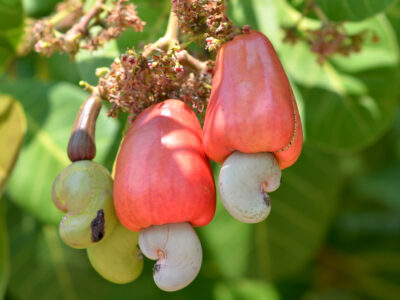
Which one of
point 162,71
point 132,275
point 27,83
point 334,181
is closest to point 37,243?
point 27,83

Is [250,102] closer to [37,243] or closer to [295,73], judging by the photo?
[295,73]

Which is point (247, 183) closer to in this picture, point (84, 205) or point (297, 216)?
point (84, 205)

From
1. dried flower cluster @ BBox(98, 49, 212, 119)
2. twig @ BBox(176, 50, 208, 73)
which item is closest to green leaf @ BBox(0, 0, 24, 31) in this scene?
dried flower cluster @ BBox(98, 49, 212, 119)

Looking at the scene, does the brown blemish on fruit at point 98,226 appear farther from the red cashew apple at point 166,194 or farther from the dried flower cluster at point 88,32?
the dried flower cluster at point 88,32

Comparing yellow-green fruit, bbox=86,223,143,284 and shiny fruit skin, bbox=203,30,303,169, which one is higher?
shiny fruit skin, bbox=203,30,303,169

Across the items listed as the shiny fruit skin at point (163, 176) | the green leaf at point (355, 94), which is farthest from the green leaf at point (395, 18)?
the shiny fruit skin at point (163, 176)

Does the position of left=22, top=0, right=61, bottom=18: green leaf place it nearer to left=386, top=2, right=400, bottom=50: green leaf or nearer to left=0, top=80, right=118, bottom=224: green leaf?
left=0, top=80, right=118, bottom=224: green leaf
